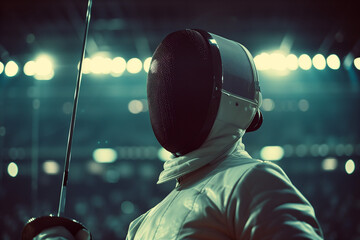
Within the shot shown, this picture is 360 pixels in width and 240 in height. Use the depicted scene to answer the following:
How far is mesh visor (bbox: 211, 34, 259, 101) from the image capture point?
0.76 metres

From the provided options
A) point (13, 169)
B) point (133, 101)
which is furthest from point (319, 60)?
point (13, 169)

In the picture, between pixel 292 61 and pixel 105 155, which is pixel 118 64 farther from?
pixel 105 155

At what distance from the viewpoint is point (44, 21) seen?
16.1 feet

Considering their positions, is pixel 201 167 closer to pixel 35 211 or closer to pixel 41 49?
pixel 41 49

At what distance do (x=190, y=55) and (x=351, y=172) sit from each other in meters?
8.20

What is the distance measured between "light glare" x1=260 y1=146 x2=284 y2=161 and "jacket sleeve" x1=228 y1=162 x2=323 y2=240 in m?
7.41

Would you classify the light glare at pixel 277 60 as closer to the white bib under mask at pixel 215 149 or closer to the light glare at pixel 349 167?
the light glare at pixel 349 167

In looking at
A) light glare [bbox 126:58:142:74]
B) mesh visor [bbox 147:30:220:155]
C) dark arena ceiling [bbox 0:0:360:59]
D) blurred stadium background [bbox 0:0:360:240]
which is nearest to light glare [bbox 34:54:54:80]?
blurred stadium background [bbox 0:0:360:240]

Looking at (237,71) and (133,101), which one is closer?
(237,71)

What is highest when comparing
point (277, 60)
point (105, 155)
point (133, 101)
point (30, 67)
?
point (30, 67)

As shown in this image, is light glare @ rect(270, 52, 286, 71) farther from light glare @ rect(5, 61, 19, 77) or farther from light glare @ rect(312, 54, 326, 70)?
light glare @ rect(5, 61, 19, 77)

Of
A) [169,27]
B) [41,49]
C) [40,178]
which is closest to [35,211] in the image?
[40,178]

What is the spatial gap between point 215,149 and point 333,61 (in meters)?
5.85

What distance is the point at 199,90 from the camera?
0.76 meters
